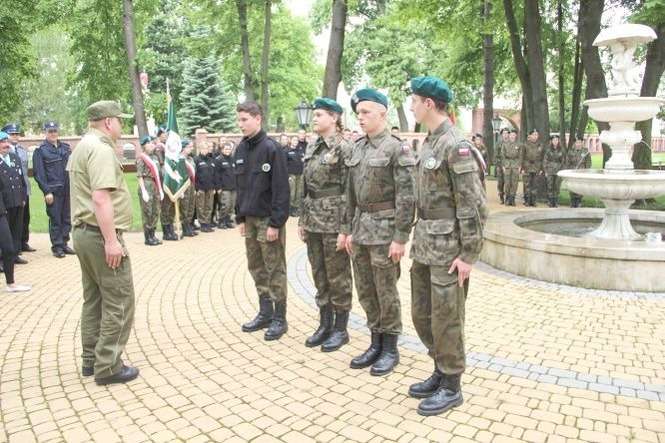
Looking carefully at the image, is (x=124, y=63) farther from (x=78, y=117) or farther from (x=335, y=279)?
(x=78, y=117)

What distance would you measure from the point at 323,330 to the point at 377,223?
4.46ft

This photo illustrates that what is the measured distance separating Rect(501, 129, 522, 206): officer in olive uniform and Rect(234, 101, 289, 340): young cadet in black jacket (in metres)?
11.4

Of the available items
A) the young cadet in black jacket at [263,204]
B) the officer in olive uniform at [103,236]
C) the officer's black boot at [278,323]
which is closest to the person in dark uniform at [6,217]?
the officer in olive uniform at [103,236]

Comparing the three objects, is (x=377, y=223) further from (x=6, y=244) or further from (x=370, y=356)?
(x=6, y=244)

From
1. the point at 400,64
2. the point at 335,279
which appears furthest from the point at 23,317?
the point at 400,64

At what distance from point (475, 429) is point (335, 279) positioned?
1913mm

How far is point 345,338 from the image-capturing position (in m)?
5.16

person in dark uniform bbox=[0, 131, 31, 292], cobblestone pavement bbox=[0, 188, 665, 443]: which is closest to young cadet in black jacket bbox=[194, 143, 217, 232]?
person in dark uniform bbox=[0, 131, 31, 292]

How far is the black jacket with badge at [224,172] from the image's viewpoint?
12.7m

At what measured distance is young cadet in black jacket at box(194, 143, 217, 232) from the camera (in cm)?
1231

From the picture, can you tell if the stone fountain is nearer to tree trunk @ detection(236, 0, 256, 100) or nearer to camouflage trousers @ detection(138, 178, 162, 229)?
camouflage trousers @ detection(138, 178, 162, 229)

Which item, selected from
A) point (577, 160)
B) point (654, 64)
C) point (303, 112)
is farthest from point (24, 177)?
point (654, 64)

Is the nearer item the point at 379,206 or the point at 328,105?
the point at 379,206

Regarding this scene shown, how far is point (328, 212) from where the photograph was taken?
5016mm
